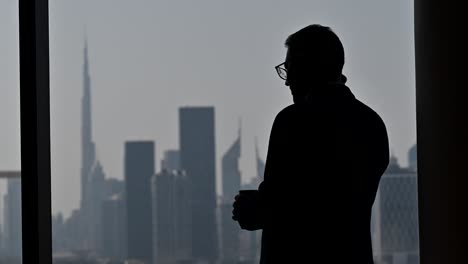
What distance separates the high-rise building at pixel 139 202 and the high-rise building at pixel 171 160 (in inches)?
11.6

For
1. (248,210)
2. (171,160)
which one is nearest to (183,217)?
(171,160)

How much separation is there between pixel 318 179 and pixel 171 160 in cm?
1569

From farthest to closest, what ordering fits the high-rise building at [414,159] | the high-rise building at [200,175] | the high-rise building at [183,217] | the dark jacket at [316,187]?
the high-rise building at [183,217], the high-rise building at [200,175], the high-rise building at [414,159], the dark jacket at [316,187]

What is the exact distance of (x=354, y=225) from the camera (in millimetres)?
1566

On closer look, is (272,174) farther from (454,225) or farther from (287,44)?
(454,225)

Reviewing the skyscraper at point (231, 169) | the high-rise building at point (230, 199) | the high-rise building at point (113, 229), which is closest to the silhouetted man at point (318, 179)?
the high-rise building at point (230, 199)

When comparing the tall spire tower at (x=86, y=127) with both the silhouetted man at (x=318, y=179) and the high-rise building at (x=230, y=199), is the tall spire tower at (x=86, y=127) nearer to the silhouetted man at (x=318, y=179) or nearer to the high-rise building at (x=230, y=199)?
the high-rise building at (x=230, y=199)

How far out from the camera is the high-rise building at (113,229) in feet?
56.8

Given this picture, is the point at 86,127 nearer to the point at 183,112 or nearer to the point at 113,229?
the point at 183,112

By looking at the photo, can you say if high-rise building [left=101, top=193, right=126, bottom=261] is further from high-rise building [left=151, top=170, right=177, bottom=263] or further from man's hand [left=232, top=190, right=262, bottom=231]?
man's hand [left=232, top=190, right=262, bottom=231]

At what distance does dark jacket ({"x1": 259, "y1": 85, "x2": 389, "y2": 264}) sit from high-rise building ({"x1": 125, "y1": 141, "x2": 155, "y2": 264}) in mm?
14647

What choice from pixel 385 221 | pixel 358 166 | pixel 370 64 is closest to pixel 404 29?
pixel 370 64

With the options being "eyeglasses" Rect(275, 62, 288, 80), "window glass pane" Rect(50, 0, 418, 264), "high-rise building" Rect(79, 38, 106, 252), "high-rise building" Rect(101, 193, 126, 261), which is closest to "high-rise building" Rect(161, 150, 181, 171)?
"window glass pane" Rect(50, 0, 418, 264)

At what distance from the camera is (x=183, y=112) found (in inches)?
526
